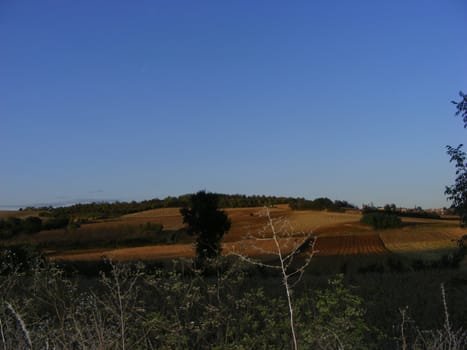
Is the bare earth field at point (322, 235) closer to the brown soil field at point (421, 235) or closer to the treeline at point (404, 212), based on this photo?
the brown soil field at point (421, 235)

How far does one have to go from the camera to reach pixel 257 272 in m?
18.6

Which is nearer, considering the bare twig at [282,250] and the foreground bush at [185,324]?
the bare twig at [282,250]

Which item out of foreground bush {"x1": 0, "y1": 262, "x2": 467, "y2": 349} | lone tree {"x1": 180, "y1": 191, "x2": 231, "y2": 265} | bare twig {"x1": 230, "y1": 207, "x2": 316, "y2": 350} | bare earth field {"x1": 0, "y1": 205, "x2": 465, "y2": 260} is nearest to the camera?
bare twig {"x1": 230, "y1": 207, "x2": 316, "y2": 350}

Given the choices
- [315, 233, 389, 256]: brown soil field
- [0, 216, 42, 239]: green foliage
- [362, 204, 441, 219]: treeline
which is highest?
[362, 204, 441, 219]: treeline

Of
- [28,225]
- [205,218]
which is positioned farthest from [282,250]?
[28,225]

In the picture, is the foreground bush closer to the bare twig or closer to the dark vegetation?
the dark vegetation

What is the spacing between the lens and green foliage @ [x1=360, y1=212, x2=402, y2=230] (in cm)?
5378

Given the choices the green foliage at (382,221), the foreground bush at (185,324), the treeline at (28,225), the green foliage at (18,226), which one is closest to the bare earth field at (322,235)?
the green foliage at (382,221)

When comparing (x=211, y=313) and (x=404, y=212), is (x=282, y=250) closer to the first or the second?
(x=211, y=313)

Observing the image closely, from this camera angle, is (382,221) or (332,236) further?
(382,221)

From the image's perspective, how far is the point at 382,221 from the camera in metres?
54.2

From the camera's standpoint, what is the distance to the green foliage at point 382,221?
53.8 meters

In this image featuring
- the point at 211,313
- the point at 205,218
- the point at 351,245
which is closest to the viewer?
the point at 211,313

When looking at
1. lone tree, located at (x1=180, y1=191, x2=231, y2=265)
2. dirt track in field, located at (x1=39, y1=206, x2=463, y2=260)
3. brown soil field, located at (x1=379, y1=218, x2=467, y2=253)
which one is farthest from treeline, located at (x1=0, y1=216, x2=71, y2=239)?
brown soil field, located at (x1=379, y1=218, x2=467, y2=253)
